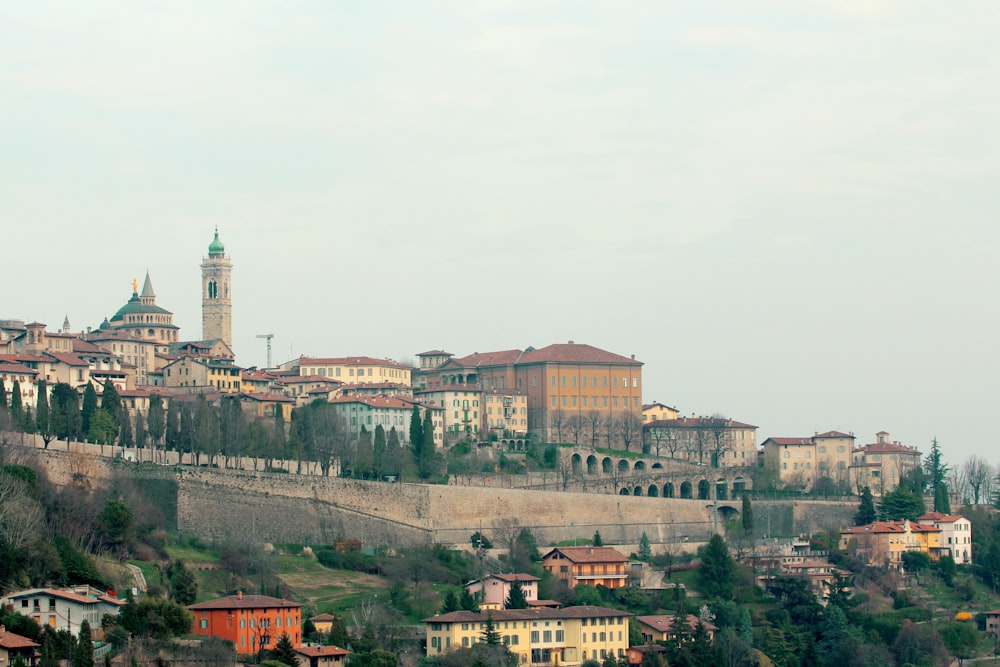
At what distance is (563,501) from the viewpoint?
7981cm

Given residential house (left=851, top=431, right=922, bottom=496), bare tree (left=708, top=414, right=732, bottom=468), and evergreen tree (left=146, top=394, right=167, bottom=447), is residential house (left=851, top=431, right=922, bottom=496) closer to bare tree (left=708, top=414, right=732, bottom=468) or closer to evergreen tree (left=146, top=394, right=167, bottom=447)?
bare tree (left=708, top=414, right=732, bottom=468)

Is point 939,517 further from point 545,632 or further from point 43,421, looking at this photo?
point 43,421

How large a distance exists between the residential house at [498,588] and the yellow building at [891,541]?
52.2ft

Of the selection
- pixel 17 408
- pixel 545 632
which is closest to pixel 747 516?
pixel 545 632

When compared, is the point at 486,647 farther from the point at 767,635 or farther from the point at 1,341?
the point at 1,341

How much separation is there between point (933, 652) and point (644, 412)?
116 feet

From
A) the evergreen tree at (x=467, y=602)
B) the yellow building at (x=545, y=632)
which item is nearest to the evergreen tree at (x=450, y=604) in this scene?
the evergreen tree at (x=467, y=602)

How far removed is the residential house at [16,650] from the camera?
4978cm

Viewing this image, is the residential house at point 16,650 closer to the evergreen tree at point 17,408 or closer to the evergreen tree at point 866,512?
the evergreen tree at point 17,408

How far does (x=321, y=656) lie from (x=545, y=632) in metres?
9.41

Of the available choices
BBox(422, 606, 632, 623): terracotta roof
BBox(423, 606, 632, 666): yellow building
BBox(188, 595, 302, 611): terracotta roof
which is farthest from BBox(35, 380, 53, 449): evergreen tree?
BBox(423, 606, 632, 666): yellow building

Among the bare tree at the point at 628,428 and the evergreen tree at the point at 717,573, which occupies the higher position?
the bare tree at the point at 628,428

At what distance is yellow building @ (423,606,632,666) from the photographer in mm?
60062

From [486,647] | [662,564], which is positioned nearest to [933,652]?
[662,564]
